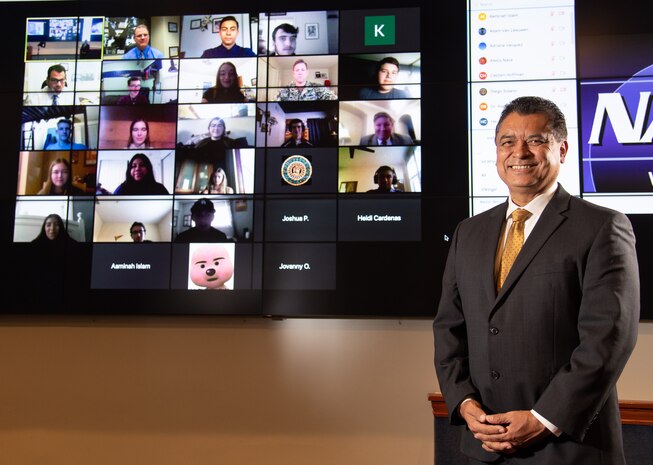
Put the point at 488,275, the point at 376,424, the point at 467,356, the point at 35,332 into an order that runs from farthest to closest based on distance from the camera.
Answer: the point at 35,332 → the point at 376,424 → the point at 467,356 → the point at 488,275

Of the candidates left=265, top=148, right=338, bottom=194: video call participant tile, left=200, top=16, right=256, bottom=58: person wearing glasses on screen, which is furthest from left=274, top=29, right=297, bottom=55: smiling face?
left=265, top=148, right=338, bottom=194: video call participant tile

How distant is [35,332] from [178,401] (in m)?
0.78

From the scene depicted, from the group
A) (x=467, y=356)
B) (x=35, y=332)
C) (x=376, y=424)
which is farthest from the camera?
(x=35, y=332)

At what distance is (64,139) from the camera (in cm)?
303

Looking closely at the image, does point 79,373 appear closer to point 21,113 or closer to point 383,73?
point 21,113

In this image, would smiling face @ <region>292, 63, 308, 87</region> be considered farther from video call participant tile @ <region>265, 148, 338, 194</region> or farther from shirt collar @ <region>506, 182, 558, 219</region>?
shirt collar @ <region>506, 182, 558, 219</region>

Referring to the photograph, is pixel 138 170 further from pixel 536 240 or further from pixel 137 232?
pixel 536 240

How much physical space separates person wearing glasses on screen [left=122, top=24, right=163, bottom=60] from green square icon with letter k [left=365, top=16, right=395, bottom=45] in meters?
1.00

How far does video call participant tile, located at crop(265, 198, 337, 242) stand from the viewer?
2.86 m

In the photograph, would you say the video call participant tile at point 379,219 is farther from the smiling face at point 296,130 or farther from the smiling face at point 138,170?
the smiling face at point 138,170

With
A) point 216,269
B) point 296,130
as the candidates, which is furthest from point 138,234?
point 296,130

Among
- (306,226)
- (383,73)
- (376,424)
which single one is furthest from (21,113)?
(376,424)

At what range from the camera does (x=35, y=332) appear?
3.03 m

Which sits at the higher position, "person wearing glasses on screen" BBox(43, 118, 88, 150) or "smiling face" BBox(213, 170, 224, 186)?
"person wearing glasses on screen" BBox(43, 118, 88, 150)
